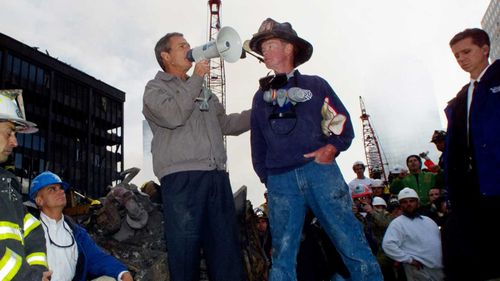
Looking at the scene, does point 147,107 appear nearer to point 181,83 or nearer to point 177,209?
point 181,83

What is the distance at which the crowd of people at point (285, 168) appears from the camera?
10.5 ft

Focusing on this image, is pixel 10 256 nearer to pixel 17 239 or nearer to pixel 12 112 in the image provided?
pixel 17 239

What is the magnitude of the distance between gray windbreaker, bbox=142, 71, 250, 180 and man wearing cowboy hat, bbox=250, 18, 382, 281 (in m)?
0.39

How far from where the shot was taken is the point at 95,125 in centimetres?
6084

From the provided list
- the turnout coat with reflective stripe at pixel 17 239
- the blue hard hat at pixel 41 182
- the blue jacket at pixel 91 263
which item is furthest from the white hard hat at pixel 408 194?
the turnout coat with reflective stripe at pixel 17 239

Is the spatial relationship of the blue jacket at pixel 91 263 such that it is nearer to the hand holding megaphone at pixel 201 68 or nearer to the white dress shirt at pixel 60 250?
the white dress shirt at pixel 60 250

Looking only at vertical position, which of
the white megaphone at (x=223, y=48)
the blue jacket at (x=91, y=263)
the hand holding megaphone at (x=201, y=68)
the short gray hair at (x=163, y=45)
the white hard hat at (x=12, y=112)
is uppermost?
the short gray hair at (x=163, y=45)

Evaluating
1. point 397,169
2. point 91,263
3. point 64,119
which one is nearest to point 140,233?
point 91,263

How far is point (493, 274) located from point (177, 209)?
257cm

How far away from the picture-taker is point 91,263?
4.82m

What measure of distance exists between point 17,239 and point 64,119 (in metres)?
56.2

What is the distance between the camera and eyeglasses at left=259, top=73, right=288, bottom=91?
3635 mm

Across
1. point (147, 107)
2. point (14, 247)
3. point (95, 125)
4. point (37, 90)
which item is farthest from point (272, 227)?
point (95, 125)

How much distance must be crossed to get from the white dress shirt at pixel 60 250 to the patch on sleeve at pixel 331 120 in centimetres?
323
